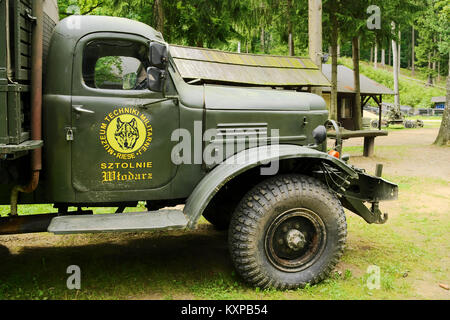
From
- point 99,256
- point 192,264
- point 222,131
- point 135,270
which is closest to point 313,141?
point 222,131

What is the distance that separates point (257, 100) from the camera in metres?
4.36

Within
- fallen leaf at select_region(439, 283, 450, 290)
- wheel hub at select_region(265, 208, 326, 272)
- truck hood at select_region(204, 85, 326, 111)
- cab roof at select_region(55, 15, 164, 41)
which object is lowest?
fallen leaf at select_region(439, 283, 450, 290)

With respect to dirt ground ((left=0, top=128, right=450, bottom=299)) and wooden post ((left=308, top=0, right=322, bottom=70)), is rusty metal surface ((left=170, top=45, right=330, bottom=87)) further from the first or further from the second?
dirt ground ((left=0, top=128, right=450, bottom=299))

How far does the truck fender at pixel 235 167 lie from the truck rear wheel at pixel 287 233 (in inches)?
9.9

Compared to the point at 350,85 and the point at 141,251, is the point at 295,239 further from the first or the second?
the point at 350,85

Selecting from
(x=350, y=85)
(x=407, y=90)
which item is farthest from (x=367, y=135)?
(x=407, y=90)

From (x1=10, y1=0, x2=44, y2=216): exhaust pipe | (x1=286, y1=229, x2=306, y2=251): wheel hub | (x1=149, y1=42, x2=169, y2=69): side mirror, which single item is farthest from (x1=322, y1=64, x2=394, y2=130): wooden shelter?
(x1=10, y1=0, x2=44, y2=216): exhaust pipe

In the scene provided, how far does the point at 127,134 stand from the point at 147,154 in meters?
0.25

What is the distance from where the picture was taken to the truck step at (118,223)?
3420mm

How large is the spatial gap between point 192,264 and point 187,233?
121cm

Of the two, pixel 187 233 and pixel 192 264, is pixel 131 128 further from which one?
pixel 187 233

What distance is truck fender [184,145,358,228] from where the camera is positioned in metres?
3.69

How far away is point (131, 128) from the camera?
383 cm

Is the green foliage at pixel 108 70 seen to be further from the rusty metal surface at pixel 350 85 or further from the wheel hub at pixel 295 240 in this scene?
the rusty metal surface at pixel 350 85
